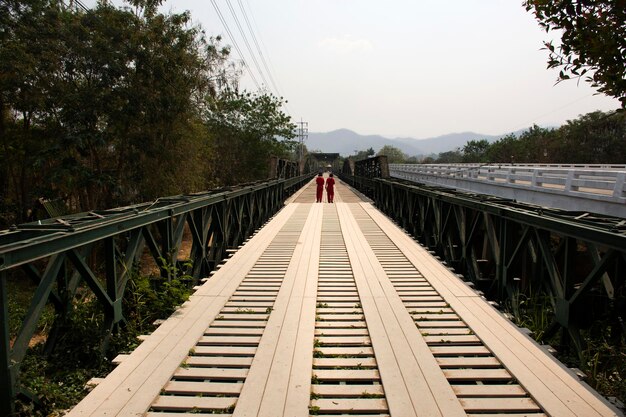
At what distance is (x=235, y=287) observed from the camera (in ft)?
17.3

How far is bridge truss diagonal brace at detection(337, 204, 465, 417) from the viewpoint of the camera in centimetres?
269

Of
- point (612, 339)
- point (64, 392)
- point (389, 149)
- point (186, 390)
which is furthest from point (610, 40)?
point (389, 149)

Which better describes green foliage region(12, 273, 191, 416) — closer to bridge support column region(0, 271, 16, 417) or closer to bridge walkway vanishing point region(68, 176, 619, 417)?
bridge support column region(0, 271, 16, 417)

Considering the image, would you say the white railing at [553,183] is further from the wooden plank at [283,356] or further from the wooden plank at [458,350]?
the wooden plank at [458,350]

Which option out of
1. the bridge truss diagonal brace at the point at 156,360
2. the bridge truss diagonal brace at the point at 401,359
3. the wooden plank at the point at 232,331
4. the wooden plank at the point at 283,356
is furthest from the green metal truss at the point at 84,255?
the bridge truss diagonal brace at the point at 401,359

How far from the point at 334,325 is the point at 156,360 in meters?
1.51

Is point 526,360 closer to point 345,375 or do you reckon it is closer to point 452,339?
point 452,339

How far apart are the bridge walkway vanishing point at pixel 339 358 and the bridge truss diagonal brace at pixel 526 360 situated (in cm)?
1

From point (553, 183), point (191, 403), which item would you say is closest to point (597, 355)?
point (191, 403)

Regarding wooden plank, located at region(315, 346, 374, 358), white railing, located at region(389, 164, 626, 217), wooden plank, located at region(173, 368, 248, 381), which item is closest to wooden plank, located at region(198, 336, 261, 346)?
wooden plank, located at region(173, 368, 248, 381)

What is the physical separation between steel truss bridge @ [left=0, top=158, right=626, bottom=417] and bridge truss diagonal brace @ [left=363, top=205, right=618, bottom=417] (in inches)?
0.5

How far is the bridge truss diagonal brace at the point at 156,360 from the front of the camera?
2684mm

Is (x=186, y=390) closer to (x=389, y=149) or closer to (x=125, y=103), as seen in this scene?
(x=125, y=103)

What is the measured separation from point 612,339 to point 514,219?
137 cm
